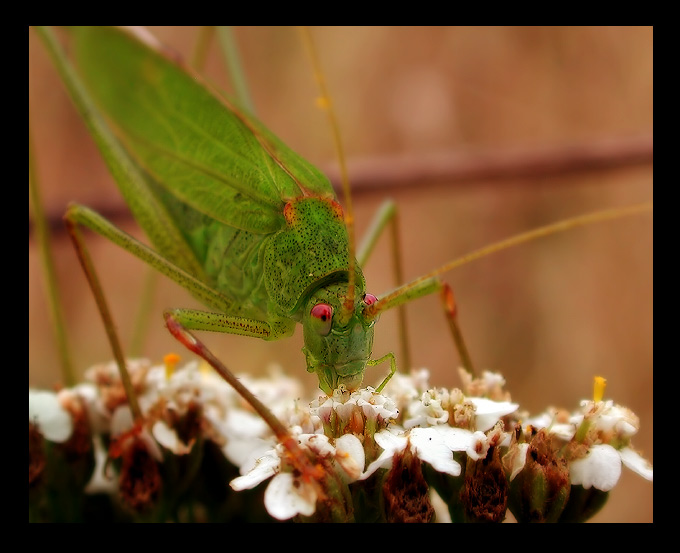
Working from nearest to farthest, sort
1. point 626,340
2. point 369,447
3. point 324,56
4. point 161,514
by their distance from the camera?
point 369,447
point 161,514
point 626,340
point 324,56

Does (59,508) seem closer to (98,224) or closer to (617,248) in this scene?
(98,224)

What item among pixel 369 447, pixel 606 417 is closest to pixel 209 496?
pixel 369 447

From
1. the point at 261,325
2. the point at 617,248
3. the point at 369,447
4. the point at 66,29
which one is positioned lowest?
the point at 369,447

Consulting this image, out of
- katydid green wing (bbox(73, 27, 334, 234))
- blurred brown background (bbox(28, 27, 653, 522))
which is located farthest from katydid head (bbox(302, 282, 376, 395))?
blurred brown background (bbox(28, 27, 653, 522))

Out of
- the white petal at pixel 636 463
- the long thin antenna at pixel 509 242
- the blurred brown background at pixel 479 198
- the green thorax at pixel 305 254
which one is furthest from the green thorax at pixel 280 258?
the blurred brown background at pixel 479 198

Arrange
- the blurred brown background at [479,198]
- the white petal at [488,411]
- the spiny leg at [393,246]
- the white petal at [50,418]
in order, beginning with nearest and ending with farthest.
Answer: the white petal at [488,411]
the white petal at [50,418]
the spiny leg at [393,246]
the blurred brown background at [479,198]

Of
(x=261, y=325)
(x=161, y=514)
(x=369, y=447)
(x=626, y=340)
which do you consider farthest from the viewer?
(x=626, y=340)

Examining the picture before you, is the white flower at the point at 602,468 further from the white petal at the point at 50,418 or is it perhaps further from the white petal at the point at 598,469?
the white petal at the point at 50,418
